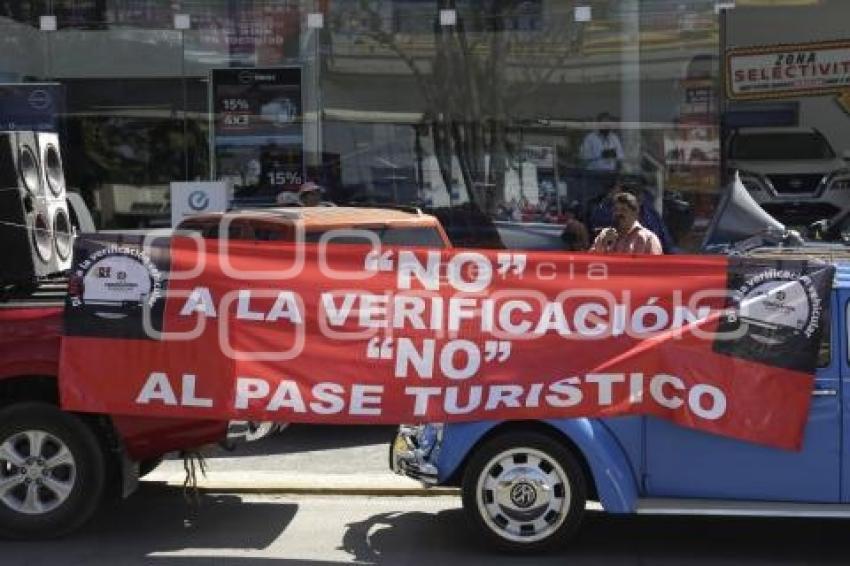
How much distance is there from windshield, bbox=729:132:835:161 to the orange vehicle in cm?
958

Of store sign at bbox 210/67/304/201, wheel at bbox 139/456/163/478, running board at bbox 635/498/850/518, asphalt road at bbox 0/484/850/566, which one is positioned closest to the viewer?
running board at bbox 635/498/850/518

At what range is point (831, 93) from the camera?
58.3 ft

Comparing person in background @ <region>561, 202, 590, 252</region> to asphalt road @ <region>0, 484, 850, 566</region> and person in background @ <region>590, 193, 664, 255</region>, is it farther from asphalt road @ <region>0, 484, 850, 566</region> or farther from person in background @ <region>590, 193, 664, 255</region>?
asphalt road @ <region>0, 484, 850, 566</region>

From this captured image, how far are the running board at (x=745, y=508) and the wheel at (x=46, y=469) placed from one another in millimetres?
3014

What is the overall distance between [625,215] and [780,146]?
32.7 ft

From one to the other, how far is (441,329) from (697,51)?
9671mm

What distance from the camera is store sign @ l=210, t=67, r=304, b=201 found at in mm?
15156

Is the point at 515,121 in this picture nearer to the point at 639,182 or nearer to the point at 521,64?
the point at 521,64

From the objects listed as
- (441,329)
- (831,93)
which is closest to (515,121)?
(831,93)

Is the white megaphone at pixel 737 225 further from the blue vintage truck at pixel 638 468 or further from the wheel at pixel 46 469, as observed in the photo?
the wheel at pixel 46 469

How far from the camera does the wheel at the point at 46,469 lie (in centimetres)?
645

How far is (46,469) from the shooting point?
6.47 m

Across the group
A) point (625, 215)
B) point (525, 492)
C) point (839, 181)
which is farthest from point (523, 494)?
point (839, 181)

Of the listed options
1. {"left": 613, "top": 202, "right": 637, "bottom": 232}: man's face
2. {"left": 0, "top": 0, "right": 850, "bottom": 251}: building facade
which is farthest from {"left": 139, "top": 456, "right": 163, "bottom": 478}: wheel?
{"left": 0, "top": 0, "right": 850, "bottom": 251}: building facade
